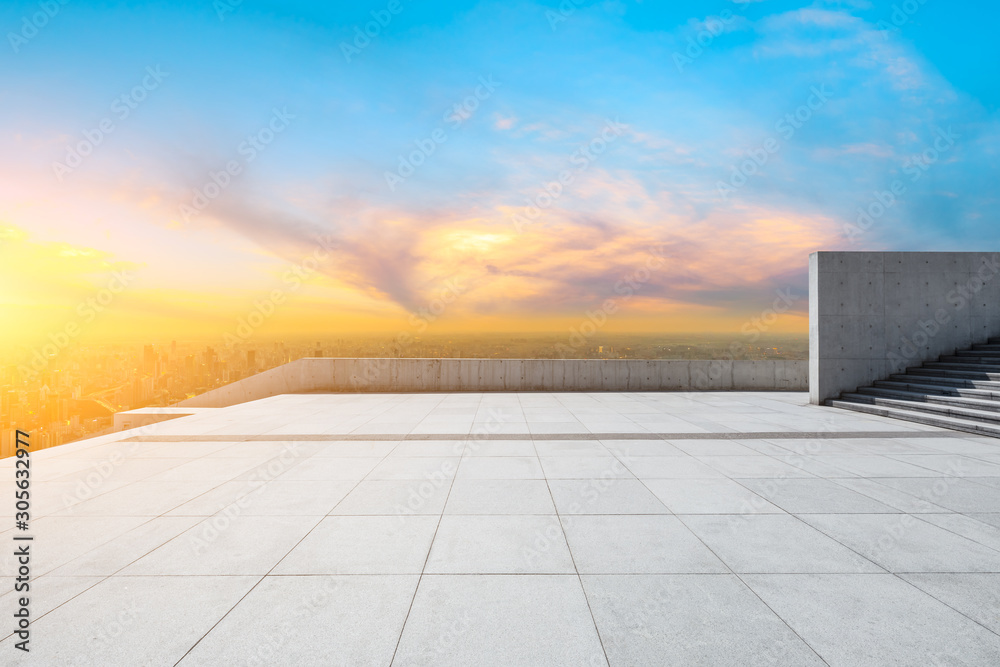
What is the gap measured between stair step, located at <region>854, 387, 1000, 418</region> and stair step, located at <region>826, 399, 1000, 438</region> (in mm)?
693

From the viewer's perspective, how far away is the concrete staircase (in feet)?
32.9

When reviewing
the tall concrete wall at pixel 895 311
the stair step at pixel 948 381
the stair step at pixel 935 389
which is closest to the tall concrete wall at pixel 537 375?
the tall concrete wall at pixel 895 311

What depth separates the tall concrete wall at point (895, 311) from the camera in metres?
13.7

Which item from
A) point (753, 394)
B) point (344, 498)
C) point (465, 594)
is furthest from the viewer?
point (753, 394)

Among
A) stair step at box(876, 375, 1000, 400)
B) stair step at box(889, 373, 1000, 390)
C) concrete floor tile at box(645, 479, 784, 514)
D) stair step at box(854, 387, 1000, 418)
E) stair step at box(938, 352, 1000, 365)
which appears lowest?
concrete floor tile at box(645, 479, 784, 514)

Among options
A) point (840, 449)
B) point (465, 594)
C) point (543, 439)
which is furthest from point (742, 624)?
point (840, 449)

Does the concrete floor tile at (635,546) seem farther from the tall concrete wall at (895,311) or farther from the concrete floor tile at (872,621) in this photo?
the tall concrete wall at (895,311)

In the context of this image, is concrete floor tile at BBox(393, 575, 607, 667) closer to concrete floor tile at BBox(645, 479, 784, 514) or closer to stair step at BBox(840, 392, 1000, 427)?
concrete floor tile at BBox(645, 479, 784, 514)

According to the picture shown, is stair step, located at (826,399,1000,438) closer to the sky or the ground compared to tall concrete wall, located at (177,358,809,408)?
closer to the ground

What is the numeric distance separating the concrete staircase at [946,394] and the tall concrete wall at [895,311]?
1.28ft

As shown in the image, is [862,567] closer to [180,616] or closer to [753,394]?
[180,616]

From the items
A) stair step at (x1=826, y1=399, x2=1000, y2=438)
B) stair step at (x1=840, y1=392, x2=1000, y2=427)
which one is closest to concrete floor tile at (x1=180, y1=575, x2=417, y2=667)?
stair step at (x1=826, y1=399, x2=1000, y2=438)

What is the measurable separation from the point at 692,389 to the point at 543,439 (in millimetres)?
11936

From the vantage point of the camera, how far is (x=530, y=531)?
179 inches
